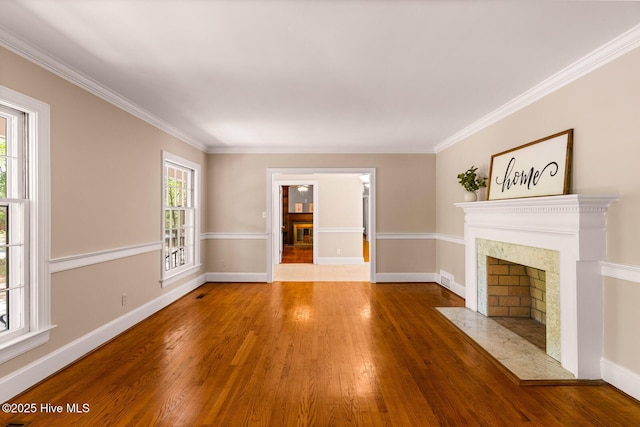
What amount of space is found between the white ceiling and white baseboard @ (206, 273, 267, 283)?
10.1 feet

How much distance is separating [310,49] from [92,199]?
2404 mm

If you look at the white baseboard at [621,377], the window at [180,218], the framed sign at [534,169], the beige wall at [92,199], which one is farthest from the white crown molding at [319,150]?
the white baseboard at [621,377]

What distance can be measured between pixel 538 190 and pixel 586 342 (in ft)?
4.40

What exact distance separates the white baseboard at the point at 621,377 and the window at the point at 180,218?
465 centimetres

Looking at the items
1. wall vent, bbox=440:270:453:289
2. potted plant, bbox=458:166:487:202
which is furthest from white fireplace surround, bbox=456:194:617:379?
wall vent, bbox=440:270:453:289

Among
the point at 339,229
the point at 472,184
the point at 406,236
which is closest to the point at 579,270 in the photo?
the point at 472,184

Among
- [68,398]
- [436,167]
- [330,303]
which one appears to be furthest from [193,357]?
[436,167]

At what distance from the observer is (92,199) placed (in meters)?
3.07

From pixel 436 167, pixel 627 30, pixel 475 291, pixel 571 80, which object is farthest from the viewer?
pixel 436 167

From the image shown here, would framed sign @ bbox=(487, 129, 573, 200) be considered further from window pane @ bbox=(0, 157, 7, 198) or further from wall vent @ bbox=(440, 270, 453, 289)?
window pane @ bbox=(0, 157, 7, 198)

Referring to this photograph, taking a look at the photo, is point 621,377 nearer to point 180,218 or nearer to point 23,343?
point 23,343

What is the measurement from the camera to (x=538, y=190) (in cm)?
311

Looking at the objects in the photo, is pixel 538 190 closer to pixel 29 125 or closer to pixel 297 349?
pixel 297 349

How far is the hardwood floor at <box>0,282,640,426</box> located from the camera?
2.06 m
